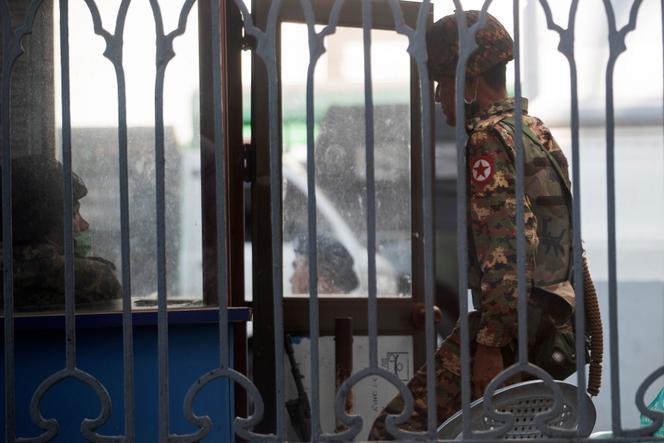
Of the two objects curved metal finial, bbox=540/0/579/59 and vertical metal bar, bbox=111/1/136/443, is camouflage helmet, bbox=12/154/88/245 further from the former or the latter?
curved metal finial, bbox=540/0/579/59

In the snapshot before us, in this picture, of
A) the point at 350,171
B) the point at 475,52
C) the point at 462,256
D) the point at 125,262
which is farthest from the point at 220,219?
the point at 350,171

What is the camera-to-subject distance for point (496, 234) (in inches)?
117

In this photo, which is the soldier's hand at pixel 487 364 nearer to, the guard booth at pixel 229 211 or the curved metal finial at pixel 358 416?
the guard booth at pixel 229 211

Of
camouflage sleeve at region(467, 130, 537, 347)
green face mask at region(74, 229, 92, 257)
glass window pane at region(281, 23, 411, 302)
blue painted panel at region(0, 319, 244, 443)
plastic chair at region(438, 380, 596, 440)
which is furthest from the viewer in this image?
glass window pane at region(281, 23, 411, 302)

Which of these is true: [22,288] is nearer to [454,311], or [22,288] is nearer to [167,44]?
[167,44]

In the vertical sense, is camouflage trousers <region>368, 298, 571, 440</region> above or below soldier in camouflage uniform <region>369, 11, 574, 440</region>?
below

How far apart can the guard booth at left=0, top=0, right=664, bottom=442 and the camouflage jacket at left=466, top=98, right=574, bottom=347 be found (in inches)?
5.0

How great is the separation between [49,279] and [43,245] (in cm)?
11

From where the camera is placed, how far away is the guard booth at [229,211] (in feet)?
8.46

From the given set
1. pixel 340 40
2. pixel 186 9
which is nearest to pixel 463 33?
pixel 186 9

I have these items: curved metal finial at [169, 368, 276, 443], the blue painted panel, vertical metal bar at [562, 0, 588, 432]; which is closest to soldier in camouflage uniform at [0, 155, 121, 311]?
the blue painted panel

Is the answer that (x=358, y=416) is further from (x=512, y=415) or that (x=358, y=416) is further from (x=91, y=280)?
(x=91, y=280)

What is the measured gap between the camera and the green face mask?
3449mm

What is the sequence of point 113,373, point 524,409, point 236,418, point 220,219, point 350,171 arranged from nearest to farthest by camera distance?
point 236,418, point 220,219, point 524,409, point 113,373, point 350,171
